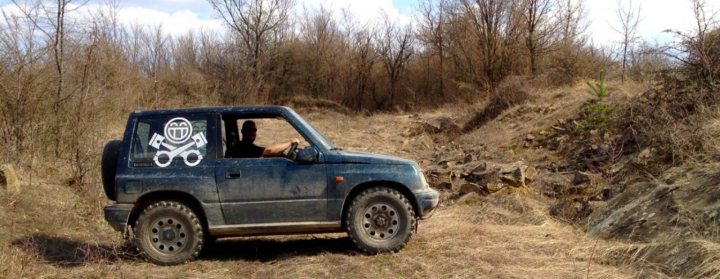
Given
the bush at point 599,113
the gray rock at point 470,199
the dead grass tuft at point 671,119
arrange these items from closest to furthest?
the dead grass tuft at point 671,119
the gray rock at point 470,199
the bush at point 599,113

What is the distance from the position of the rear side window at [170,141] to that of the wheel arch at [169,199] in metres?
0.33

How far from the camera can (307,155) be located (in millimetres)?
6953

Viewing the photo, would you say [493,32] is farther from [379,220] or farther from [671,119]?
[379,220]

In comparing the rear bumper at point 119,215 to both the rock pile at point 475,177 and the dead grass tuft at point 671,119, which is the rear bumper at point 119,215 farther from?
the dead grass tuft at point 671,119

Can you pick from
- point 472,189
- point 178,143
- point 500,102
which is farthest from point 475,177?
point 500,102

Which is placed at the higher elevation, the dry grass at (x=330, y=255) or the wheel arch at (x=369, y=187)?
the wheel arch at (x=369, y=187)

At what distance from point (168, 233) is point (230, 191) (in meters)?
0.83

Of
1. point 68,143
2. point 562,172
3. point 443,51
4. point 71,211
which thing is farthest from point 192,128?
point 443,51

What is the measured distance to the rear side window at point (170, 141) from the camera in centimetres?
697

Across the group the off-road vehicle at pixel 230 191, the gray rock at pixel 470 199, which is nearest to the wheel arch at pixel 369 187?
the off-road vehicle at pixel 230 191

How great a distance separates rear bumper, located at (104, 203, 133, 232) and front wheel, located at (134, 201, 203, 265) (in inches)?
5.5

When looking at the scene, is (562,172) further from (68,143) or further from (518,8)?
(518,8)

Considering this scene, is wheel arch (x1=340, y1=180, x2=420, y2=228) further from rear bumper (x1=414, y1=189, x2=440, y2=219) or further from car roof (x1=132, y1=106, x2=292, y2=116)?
car roof (x1=132, y1=106, x2=292, y2=116)

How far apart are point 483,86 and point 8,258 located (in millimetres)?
28130
